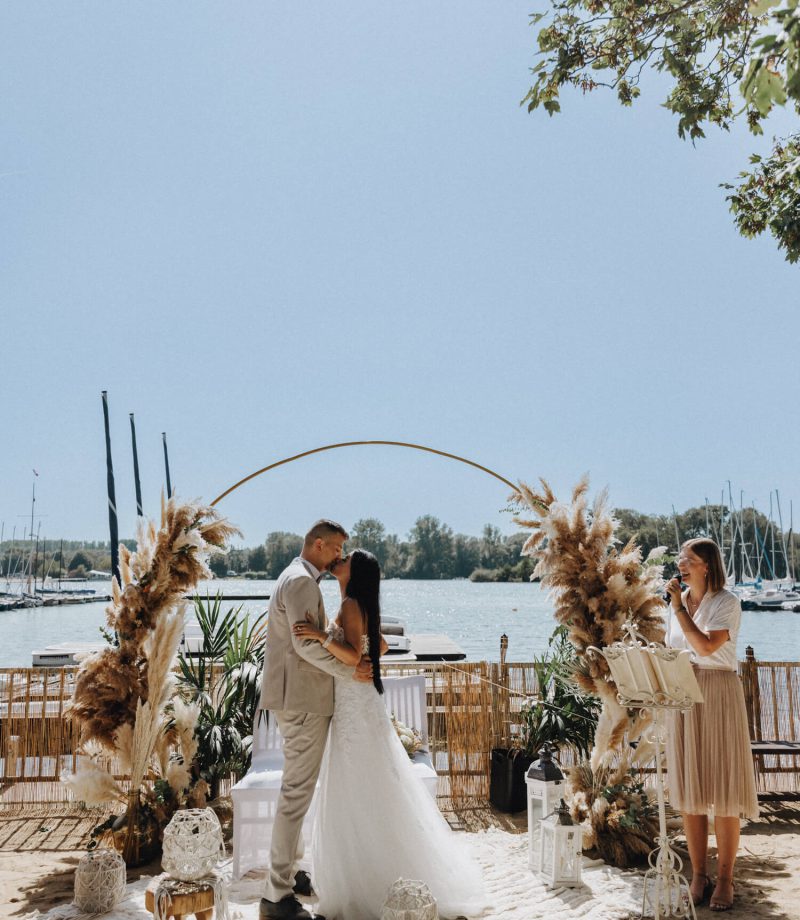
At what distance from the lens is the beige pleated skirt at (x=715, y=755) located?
3834 millimetres

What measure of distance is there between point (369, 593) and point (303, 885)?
161cm

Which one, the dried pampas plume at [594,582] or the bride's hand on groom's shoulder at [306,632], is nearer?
the bride's hand on groom's shoulder at [306,632]

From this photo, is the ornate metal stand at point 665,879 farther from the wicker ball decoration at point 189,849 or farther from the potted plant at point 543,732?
the potted plant at point 543,732

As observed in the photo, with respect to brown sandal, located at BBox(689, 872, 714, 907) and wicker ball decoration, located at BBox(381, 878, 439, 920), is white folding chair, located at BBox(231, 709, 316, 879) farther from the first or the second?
brown sandal, located at BBox(689, 872, 714, 907)

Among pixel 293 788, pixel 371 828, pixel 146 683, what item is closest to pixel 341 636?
pixel 293 788

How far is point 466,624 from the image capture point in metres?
45.3

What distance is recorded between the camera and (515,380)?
147 ft

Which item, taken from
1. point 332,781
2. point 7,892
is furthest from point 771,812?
point 7,892

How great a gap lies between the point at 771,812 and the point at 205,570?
14.3 ft

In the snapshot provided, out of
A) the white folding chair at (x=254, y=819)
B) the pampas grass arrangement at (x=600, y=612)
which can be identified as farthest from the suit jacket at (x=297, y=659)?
the pampas grass arrangement at (x=600, y=612)

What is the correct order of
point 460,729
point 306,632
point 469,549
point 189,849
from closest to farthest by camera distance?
point 189,849 < point 306,632 < point 460,729 < point 469,549

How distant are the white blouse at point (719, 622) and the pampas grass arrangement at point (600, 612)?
2.29 ft

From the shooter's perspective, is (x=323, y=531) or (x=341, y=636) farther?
(x=323, y=531)

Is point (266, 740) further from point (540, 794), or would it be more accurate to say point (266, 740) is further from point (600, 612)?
point (600, 612)
